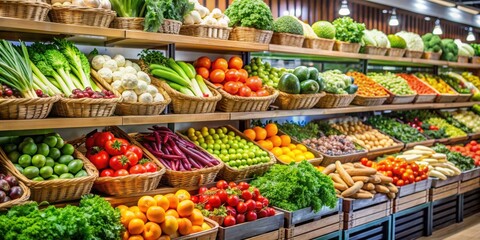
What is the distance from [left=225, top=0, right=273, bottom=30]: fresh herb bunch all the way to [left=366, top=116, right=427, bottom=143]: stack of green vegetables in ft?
8.93

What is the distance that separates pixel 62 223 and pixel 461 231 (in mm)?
5039

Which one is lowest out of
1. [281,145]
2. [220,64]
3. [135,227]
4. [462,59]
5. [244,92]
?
[135,227]

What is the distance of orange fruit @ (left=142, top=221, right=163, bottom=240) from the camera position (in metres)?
3.33

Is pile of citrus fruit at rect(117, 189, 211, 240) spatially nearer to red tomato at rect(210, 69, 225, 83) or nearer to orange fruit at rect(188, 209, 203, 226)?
orange fruit at rect(188, 209, 203, 226)

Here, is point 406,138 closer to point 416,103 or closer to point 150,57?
point 416,103

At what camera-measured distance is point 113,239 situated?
10.2 ft

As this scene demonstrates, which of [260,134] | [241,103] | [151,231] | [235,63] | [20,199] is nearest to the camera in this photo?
[20,199]

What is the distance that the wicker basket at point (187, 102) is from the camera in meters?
4.20

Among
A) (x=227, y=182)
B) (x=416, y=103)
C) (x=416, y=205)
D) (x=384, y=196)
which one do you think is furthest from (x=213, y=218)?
(x=416, y=103)

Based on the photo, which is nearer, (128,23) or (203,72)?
(128,23)

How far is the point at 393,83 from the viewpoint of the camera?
23.4 ft

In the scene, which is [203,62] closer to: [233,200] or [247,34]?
[247,34]

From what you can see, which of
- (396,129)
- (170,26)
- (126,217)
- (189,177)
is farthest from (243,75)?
(396,129)

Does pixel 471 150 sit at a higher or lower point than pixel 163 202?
lower
